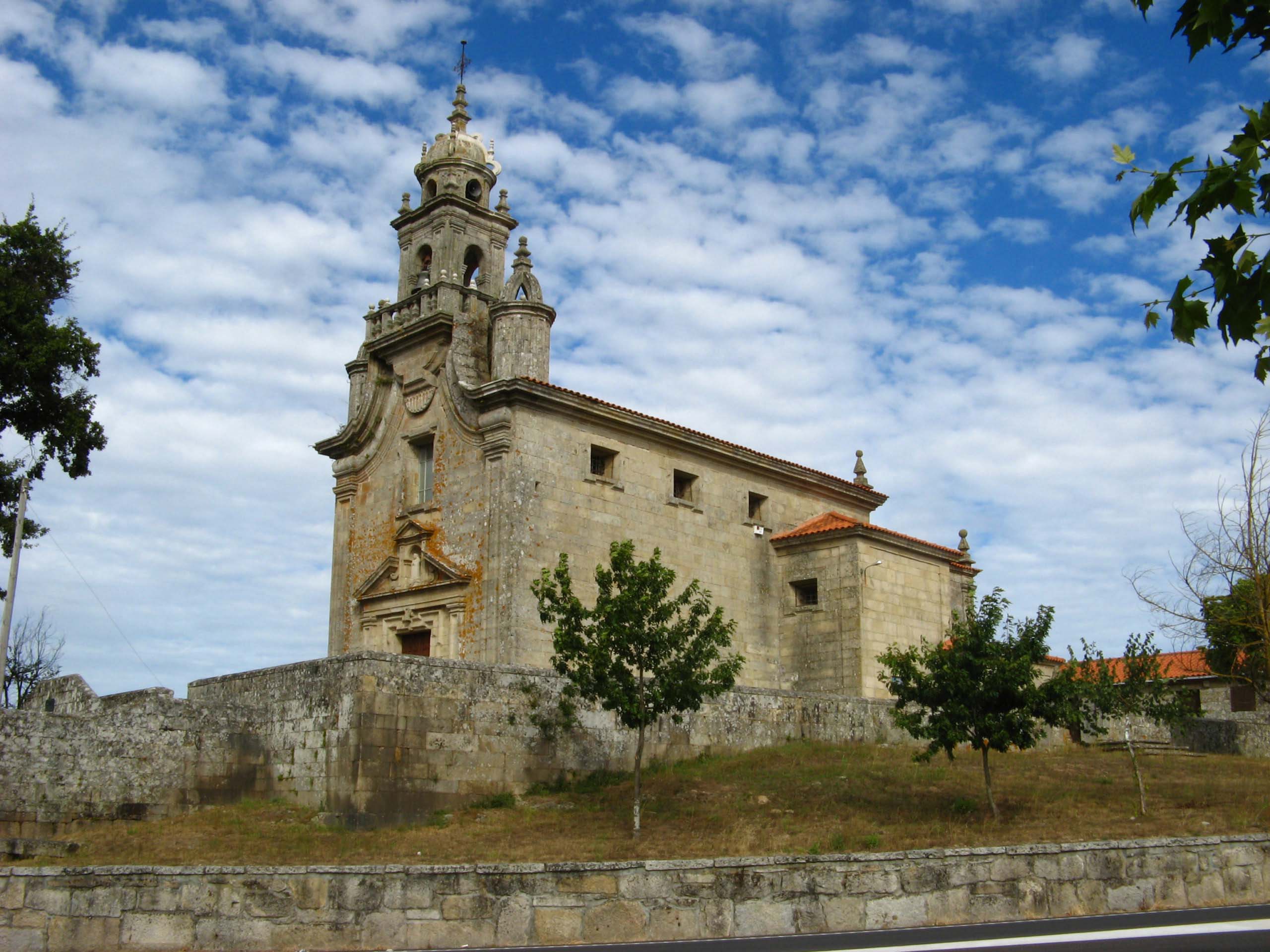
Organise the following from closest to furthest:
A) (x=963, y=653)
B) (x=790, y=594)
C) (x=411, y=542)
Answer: (x=963, y=653)
(x=411, y=542)
(x=790, y=594)

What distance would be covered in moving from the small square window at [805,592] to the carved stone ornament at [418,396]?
10.1 metres

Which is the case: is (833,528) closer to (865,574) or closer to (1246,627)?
(865,574)

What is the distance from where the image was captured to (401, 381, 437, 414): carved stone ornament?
2834 cm

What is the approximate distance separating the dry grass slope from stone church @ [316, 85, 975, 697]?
18.3 feet

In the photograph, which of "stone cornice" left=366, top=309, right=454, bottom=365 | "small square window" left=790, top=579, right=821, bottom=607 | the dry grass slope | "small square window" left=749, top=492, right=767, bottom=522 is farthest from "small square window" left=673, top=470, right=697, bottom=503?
the dry grass slope

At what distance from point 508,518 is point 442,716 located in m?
6.61

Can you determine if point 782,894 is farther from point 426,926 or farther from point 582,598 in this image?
point 582,598

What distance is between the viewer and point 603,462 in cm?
2789

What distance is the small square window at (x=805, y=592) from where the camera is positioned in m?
29.8

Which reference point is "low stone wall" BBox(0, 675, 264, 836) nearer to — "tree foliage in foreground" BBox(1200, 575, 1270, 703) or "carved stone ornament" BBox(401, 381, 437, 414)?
"carved stone ornament" BBox(401, 381, 437, 414)

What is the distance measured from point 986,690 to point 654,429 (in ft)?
38.2

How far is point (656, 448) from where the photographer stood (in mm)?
28562

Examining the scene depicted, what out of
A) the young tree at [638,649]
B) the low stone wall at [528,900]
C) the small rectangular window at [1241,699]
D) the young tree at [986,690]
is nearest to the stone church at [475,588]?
the young tree at [638,649]

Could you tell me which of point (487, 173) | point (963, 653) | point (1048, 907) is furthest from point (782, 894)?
point (487, 173)
